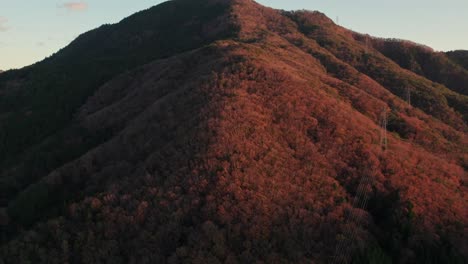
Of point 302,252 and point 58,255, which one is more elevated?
point 302,252

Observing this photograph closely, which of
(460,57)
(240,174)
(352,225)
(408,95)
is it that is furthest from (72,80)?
(460,57)

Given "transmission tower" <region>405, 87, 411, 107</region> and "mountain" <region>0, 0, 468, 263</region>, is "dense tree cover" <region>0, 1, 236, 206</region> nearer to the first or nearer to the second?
"mountain" <region>0, 0, 468, 263</region>

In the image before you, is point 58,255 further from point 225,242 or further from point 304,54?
point 304,54

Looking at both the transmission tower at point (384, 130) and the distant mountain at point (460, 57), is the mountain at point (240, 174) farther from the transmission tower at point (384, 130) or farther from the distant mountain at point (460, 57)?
the distant mountain at point (460, 57)

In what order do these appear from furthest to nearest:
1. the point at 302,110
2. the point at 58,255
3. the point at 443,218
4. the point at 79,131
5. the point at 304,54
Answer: the point at 304,54
the point at 79,131
the point at 302,110
the point at 443,218
the point at 58,255

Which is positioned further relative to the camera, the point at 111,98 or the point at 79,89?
the point at 79,89

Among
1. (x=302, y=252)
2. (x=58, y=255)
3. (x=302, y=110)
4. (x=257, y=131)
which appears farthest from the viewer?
(x=302, y=110)

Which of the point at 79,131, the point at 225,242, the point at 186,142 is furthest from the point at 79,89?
the point at 225,242

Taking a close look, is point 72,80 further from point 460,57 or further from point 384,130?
point 460,57

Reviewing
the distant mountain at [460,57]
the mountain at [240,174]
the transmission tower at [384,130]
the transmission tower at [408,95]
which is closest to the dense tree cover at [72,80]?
the mountain at [240,174]
